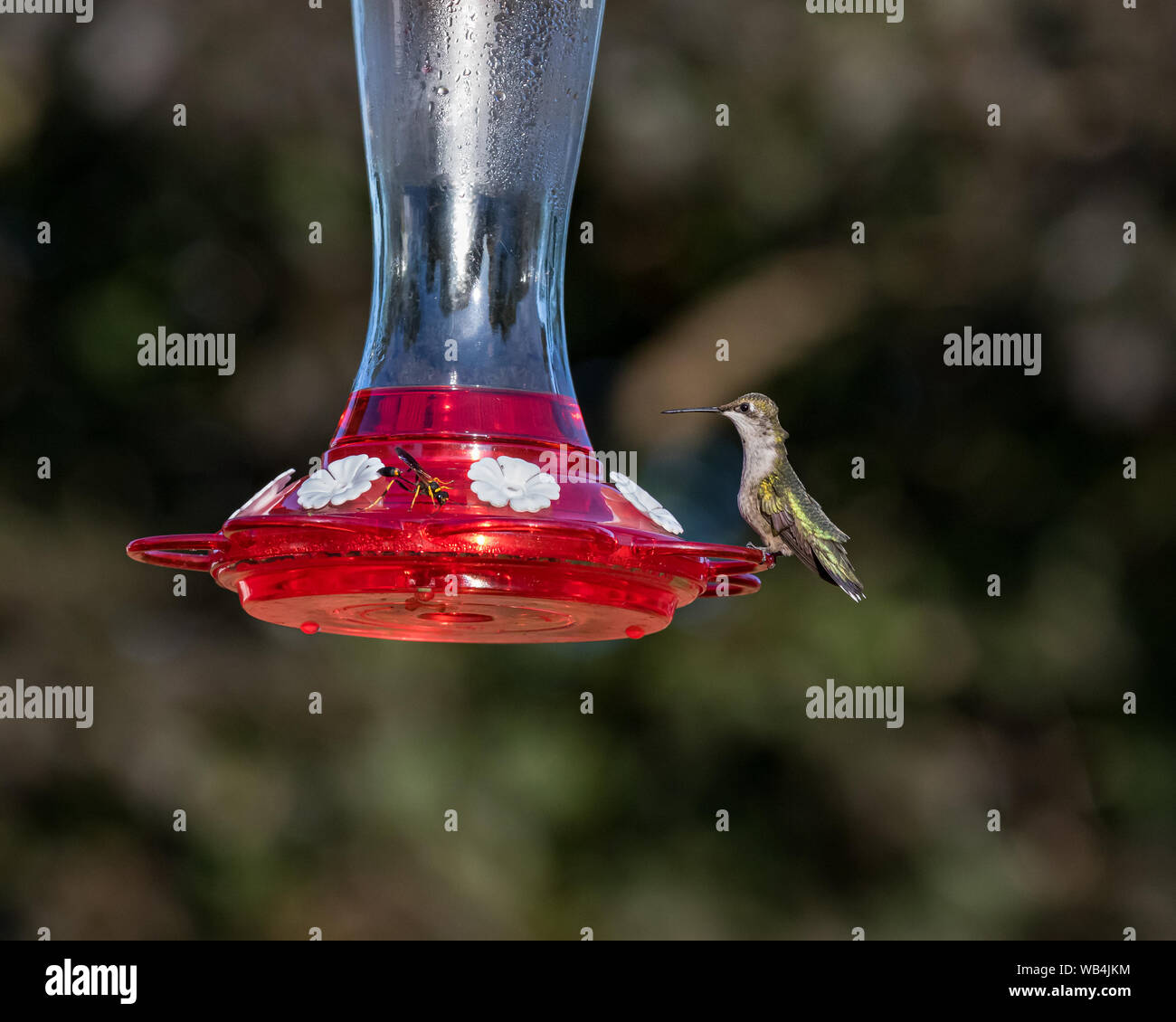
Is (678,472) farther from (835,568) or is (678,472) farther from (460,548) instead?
(460,548)

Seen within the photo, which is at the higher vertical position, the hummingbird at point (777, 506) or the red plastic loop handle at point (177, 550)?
the hummingbird at point (777, 506)

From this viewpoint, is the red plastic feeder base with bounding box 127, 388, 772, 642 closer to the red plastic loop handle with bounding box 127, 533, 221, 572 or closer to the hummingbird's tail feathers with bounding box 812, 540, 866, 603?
the red plastic loop handle with bounding box 127, 533, 221, 572

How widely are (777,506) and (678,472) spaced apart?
3676mm

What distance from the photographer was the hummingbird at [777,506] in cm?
443

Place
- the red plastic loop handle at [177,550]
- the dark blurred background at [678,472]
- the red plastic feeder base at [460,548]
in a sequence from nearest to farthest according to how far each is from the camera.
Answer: the red plastic feeder base at [460,548], the red plastic loop handle at [177,550], the dark blurred background at [678,472]

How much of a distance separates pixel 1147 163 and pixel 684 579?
231 inches

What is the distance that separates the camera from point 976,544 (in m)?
8.46

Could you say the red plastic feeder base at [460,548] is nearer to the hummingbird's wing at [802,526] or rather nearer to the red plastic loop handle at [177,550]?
the red plastic loop handle at [177,550]

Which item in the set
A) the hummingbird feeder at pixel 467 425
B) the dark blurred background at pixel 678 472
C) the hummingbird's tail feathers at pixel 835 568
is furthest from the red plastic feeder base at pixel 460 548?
the dark blurred background at pixel 678 472

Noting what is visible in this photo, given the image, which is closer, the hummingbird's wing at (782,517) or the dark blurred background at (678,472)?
the hummingbird's wing at (782,517)

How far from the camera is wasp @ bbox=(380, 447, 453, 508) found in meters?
3.34

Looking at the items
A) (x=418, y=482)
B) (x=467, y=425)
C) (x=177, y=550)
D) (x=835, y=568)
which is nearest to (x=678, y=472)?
(x=835, y=568)

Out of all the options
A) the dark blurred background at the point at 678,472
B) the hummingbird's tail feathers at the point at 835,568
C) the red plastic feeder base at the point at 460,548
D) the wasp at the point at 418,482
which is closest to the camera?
the red plastic feeder base at the point at 460,548

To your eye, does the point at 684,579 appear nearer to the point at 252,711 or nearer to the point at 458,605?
the point at 458,605
